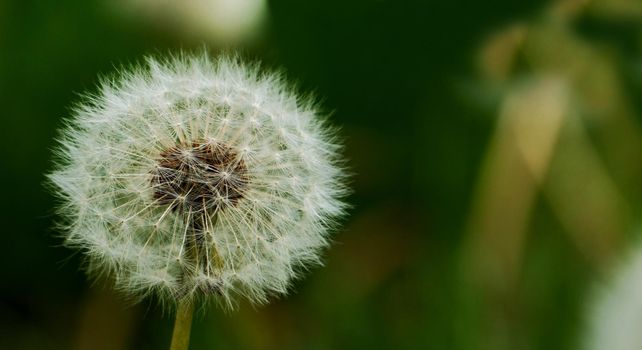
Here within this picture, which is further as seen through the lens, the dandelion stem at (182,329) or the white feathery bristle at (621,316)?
the white feathery bristle at (621,316)

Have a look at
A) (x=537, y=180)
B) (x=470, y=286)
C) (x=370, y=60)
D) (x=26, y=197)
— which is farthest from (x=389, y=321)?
(x=26, y=197)

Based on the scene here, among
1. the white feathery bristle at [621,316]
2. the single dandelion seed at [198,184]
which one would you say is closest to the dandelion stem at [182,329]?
the single dandelion seed at [198,184]

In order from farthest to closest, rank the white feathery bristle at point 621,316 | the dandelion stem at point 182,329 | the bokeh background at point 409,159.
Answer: the bokeh background at point 409,159 < the white feathery bristle at point 621,316 < the dandelion stem at point 182,329

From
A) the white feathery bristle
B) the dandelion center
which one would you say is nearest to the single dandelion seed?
the dandelion center

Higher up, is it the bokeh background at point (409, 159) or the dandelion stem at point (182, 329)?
the bokeh background at point (409, 159)

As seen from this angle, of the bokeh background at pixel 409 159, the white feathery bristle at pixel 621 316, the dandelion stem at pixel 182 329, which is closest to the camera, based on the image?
the dandelion stem at pixel 182 329

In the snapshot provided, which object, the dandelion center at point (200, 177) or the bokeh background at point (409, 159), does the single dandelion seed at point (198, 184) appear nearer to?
the dandelion center at point (200, 177)

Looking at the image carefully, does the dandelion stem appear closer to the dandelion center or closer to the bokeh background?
the dandelion center
